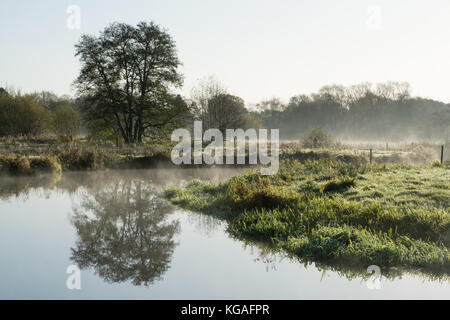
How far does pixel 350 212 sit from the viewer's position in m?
7.93

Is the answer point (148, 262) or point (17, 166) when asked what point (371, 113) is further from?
point (148, 262)

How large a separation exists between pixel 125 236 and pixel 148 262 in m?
1.83

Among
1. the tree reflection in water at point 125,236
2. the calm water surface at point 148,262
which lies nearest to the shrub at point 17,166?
the tree reflection in water at point 125,236

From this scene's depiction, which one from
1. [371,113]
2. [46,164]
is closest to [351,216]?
[46,164]

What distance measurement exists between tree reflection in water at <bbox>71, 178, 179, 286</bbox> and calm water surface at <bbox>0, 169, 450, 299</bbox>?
0.02m

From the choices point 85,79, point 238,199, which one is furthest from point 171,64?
point 238,199

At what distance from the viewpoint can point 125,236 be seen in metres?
7.82

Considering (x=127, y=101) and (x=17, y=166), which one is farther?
(x=127, y=101)

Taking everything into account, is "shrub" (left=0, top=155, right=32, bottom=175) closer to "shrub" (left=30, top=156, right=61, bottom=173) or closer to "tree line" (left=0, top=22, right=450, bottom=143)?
"shrub" (left=30, top=156, right=61, bottom=173)

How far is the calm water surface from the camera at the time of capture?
489cm

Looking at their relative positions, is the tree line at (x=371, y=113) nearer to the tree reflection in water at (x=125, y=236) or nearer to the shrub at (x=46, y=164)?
the shrub at (x=46, y=164)
